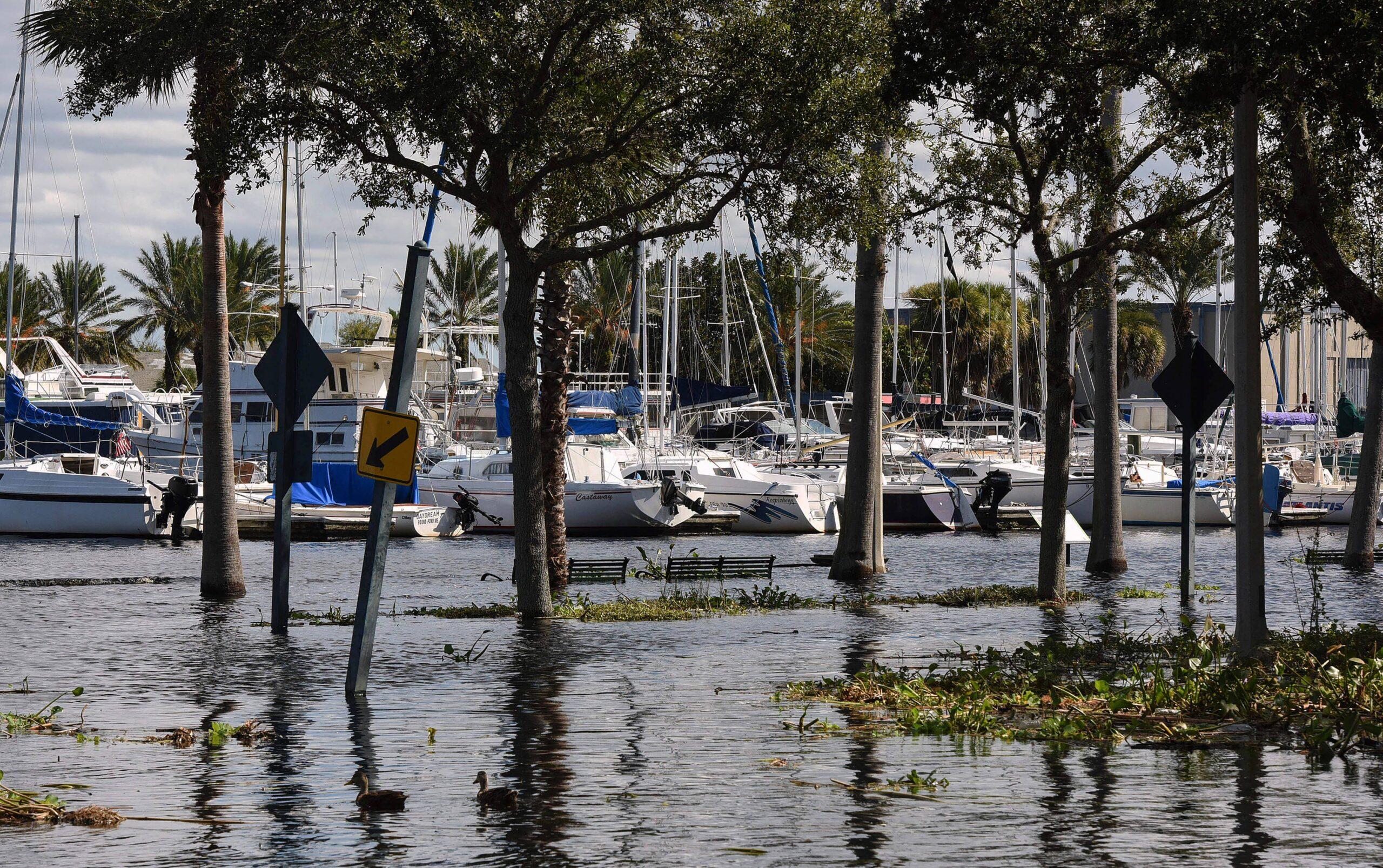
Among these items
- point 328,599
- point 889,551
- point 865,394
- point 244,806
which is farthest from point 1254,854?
point 889,551

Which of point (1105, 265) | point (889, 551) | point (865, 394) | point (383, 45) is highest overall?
point (383, 45)

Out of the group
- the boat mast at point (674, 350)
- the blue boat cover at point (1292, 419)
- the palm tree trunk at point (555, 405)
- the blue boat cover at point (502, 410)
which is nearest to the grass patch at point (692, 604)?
the palm tree trunk at point (555, 405)

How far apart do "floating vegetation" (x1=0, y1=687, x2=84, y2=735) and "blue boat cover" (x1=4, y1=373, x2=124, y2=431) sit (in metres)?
45.4

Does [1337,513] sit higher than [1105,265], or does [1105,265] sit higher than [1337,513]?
[1105,265]

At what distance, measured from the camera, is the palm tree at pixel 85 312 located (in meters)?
71.0

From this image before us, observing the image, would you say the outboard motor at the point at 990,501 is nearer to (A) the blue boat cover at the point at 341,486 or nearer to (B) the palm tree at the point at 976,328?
(A) the blue boat cover at the point at 341,486

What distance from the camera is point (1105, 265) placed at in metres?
18.6

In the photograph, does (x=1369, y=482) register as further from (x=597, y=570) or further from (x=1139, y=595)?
(x=597, y=570)

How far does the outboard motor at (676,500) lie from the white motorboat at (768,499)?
0.51 metres

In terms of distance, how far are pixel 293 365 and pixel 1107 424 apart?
14.6 meters

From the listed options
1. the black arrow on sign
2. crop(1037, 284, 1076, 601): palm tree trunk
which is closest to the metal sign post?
the black arrow on sign

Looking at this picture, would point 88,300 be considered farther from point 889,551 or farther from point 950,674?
point 950,674

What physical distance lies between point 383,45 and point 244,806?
9089 mm

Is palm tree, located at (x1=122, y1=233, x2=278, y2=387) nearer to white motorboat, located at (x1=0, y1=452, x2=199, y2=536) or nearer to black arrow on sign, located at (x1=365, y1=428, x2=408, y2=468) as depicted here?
white motorboat, located at (x1=0, y1=452, x2=199, y2=536)
